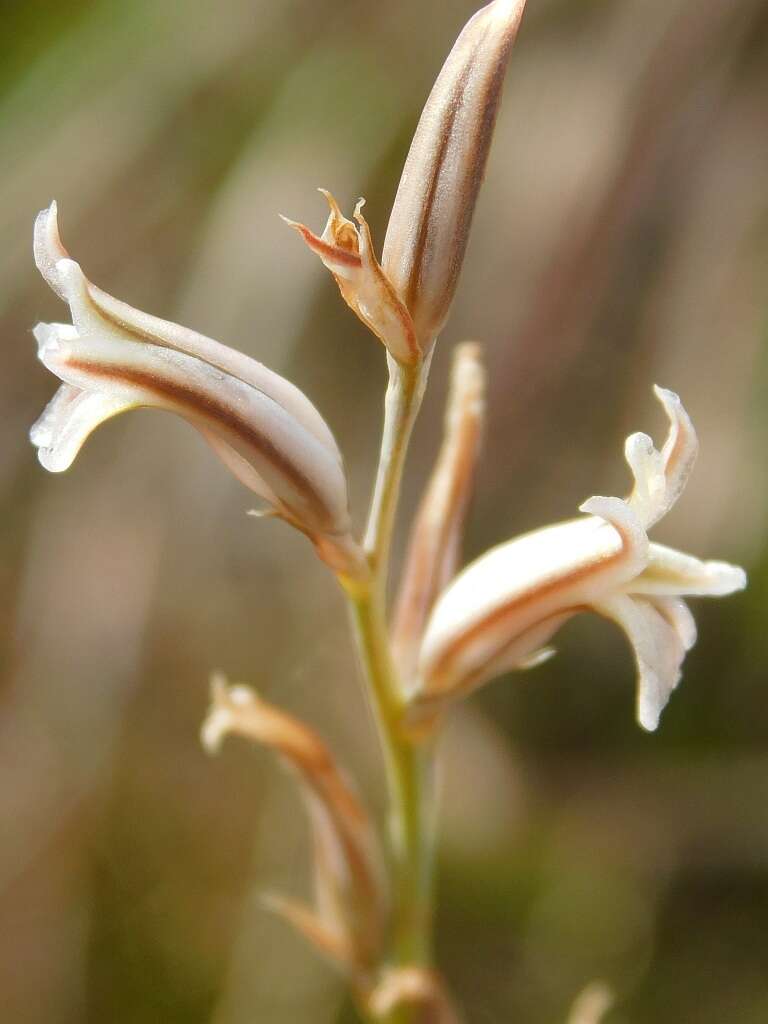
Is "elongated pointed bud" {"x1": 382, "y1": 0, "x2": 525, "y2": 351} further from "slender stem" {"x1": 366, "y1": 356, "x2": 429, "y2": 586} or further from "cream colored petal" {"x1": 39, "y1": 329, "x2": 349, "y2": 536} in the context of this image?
"cream colored petal" {"x1": 39, "y1": 329, "x2": 349, "y2": 536}

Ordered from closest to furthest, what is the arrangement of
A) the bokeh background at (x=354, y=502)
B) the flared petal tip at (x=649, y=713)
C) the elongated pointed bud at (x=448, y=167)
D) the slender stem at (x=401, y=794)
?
the elongated pointed bud at (x=448, y=167) < the flared petal tip at (x=649, y=713) < the slender stem at (x=401, y=794) < the bokeh background at (x=354, y=502)

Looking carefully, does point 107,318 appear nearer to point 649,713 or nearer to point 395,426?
point 395,426

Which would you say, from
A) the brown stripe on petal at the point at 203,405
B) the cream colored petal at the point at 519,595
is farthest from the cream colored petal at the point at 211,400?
A: the cream colored petal at the point at 519,595

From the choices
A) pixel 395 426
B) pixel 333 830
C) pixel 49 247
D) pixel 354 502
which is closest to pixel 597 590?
pixel 395 426

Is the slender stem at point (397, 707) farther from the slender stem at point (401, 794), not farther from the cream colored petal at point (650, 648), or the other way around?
the cream colored petal at point (650, 648)

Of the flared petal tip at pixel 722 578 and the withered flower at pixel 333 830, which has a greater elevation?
the flared petal tip at pixel 722 578
